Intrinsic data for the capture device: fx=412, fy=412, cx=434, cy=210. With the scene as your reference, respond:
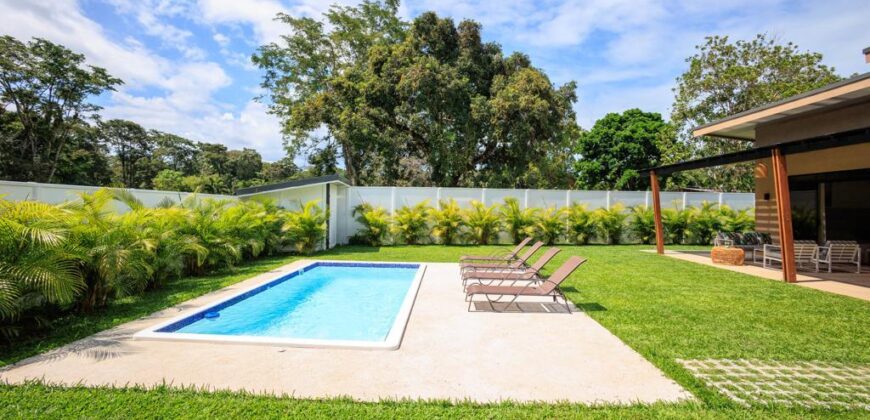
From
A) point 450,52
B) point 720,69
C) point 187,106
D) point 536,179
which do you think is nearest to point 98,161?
point 187,106

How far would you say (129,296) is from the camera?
6.97m

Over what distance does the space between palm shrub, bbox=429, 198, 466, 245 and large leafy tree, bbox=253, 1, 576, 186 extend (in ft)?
17.5

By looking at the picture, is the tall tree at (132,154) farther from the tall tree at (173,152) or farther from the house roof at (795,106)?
the house roof at (795,106)

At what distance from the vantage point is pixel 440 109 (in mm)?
19672

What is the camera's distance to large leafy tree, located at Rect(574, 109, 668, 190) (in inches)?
1390

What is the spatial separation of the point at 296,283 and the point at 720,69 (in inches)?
903

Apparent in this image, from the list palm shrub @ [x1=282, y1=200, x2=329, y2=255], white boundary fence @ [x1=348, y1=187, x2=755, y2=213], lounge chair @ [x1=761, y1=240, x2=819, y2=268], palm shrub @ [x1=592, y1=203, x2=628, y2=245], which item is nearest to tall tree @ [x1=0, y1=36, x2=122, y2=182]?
white boundary fence @ [x1=348, y1=187, x2=755, y2=213]

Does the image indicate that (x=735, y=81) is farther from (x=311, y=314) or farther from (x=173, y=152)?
(x=173, y=152)

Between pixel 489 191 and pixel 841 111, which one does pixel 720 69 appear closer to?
pixel 841 111

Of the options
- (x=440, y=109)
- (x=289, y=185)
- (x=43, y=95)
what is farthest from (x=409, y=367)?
(x=43, y=95)

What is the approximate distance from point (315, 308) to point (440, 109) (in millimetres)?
14043

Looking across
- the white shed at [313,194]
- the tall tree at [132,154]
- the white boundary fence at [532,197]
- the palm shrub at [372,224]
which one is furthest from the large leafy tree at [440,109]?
the tall tree at [132,154]

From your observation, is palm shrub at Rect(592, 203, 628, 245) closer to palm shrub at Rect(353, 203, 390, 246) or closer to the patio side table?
the patio side table

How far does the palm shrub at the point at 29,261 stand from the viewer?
14.4 ft
